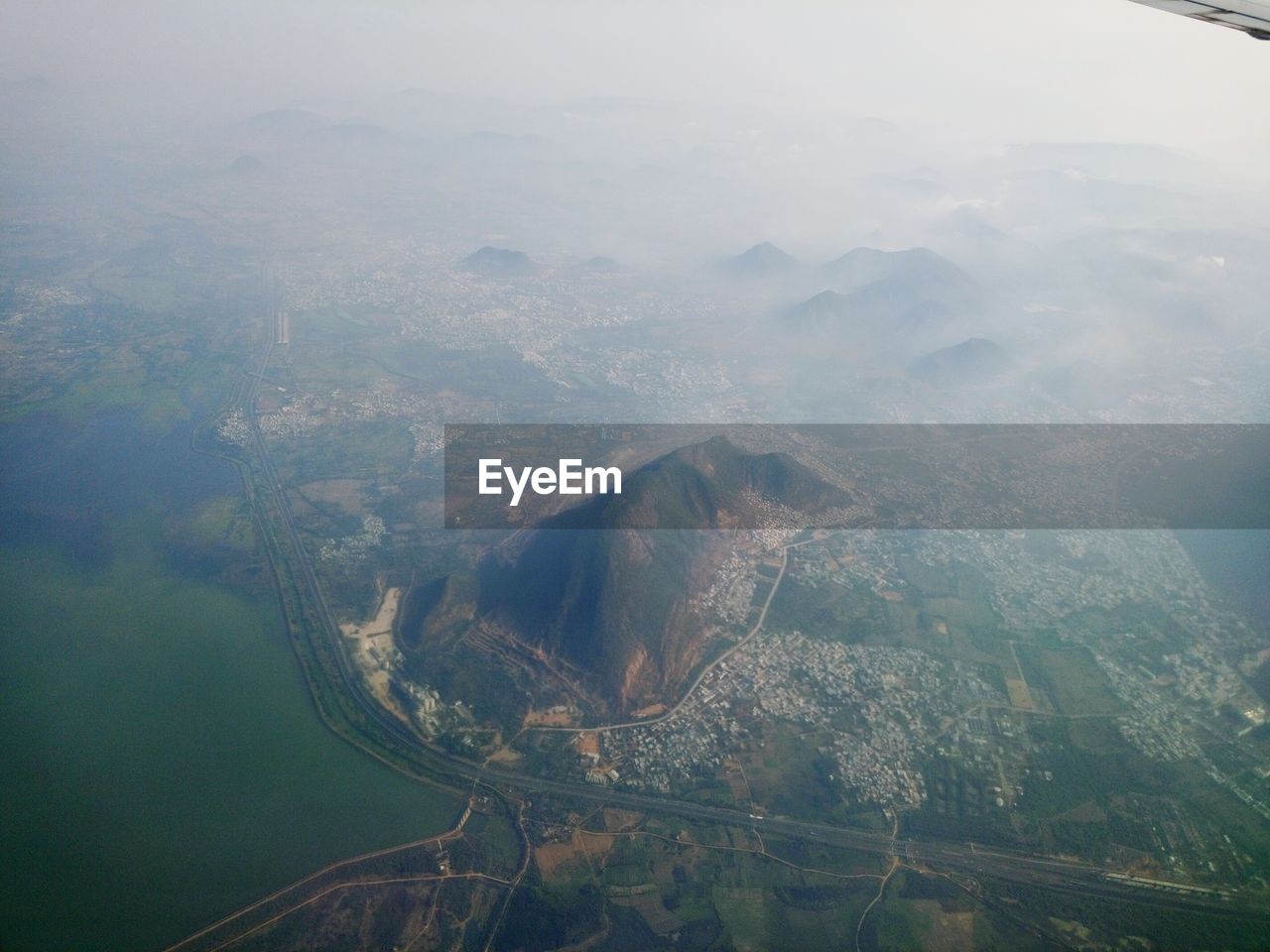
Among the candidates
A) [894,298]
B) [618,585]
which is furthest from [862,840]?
[894,298]

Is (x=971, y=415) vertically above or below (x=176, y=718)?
above

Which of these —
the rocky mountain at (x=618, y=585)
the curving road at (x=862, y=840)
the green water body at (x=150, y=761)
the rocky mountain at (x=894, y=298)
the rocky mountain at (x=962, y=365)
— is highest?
the rocky mountain at (x=894, y=298)

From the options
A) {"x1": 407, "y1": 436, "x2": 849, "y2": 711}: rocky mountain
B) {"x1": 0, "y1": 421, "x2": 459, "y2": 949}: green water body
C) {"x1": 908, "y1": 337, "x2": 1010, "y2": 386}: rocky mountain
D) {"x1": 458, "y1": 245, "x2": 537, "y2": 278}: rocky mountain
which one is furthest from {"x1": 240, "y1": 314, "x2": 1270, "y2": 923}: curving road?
{"x1": 458, "y1": 245, "x2": 537, "y2": 278}: rocky mountain

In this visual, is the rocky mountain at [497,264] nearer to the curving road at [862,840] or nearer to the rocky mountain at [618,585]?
the rocky mountain at [618,585]

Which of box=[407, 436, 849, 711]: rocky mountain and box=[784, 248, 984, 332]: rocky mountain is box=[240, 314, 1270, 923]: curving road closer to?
box=[407, 436, 849, 711]: rocky mountain

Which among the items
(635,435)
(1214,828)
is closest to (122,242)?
(635,435)

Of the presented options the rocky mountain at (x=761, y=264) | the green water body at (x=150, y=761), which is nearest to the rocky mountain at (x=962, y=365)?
the rocky mountain at (x=761, y=264)

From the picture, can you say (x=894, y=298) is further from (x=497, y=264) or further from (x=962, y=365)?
(x=497, y=264)

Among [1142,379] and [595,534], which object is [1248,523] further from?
[595,534]
